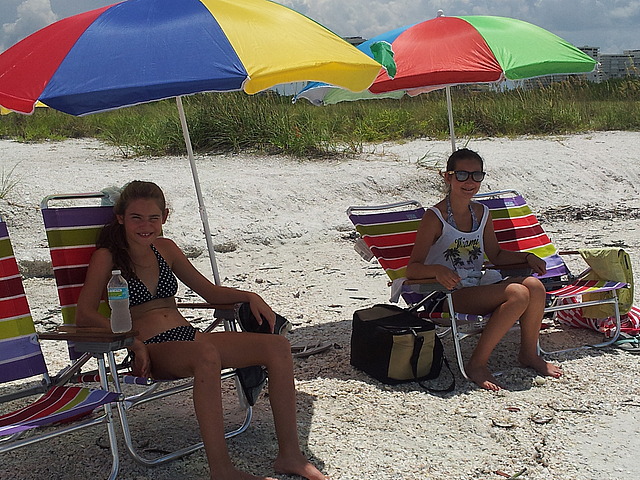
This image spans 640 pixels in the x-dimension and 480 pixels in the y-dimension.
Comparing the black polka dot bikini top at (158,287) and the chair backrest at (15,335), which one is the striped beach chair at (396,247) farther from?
the chair backrest at (15,335)

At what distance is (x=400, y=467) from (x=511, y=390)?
115 centimetres

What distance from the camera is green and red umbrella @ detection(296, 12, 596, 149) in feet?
14.8

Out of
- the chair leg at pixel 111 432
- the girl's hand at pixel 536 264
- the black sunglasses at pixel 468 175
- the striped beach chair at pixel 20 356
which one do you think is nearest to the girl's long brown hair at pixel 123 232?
the striped beach chair at pixel 20 356

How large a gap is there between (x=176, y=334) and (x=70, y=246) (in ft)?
2.37

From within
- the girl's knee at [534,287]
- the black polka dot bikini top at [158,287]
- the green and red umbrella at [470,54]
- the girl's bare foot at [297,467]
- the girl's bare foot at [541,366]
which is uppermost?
the green and red umbrella at [470,54]

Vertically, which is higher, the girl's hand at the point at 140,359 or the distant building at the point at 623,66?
the distant building at the point at 623,66

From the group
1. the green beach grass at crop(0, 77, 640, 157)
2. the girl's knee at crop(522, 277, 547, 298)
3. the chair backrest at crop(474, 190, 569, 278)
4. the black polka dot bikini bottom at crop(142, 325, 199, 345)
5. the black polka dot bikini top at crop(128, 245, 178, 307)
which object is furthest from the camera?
the green beach grass at crop(0, 77, 640, 157)

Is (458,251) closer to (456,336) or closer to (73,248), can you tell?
(456,336)

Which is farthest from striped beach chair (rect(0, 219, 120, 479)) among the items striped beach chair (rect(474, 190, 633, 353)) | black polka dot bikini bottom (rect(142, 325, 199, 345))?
striped beach chair (rect(474, 190, 633, 353))

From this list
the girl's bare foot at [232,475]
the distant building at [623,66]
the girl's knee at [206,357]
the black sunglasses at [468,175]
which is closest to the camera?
the girl's bare foot at [232,475]

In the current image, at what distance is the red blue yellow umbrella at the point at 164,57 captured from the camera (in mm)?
3160

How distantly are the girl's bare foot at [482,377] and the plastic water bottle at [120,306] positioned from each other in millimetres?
1976

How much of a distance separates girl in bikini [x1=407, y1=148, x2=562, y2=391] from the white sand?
16 centimetres

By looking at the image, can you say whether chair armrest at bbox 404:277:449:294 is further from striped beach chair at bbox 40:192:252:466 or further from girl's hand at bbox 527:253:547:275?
striped beach chair at bbox 40:192:252:466
